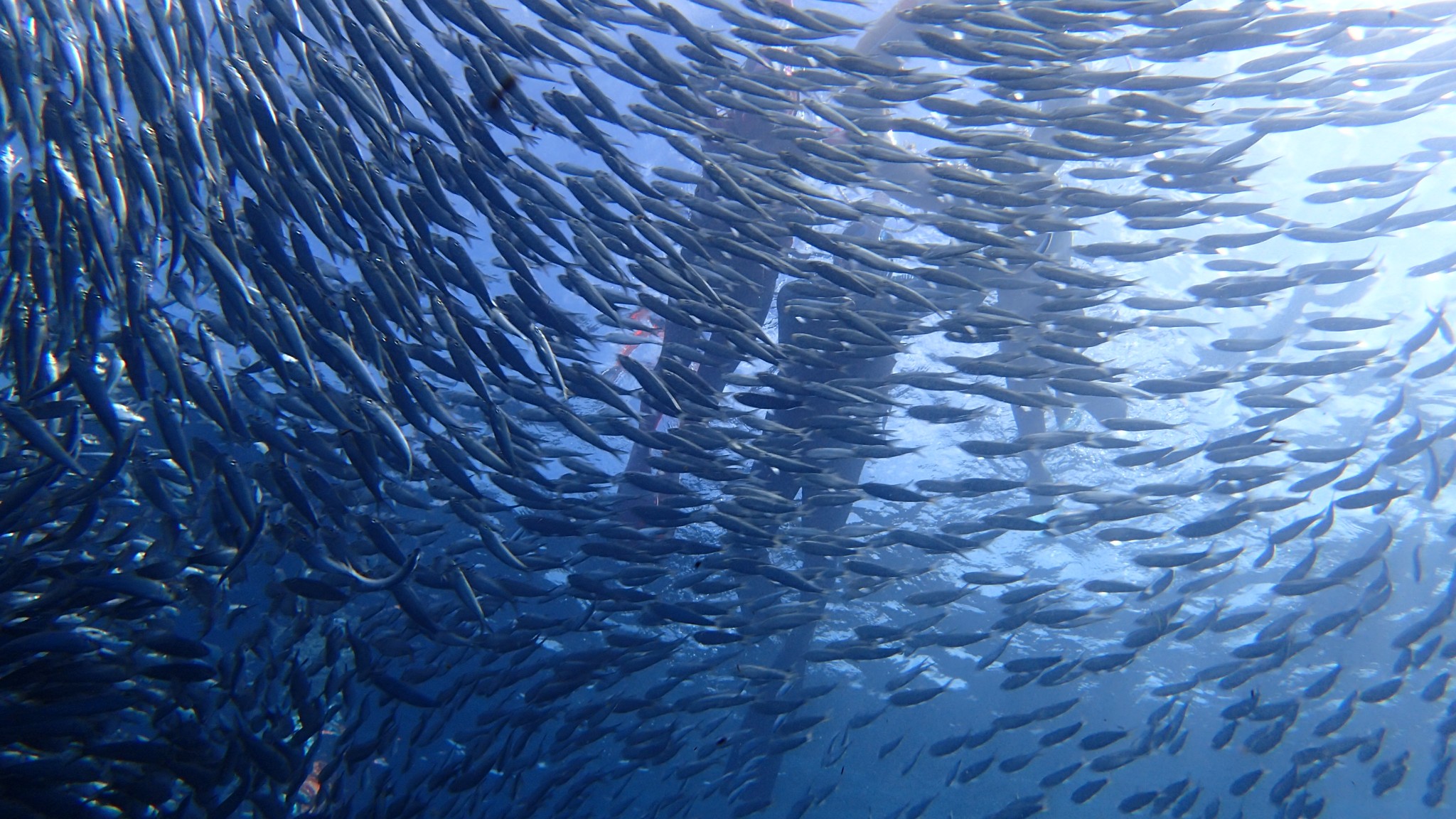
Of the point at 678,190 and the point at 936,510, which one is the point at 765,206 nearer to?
the point at 678,190

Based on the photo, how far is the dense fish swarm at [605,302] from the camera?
5.20 meters

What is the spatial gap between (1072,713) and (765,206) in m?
24.9

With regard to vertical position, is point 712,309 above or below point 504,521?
below

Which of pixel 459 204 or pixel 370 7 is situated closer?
pixel 370 7

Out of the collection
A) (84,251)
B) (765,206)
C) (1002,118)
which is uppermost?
(1002,118)

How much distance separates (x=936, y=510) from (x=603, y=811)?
88.5 feet

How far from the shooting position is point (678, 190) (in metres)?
6.39

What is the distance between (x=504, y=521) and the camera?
16703mm

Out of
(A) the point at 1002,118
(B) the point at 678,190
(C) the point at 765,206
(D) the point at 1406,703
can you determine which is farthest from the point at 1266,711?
(D) the point at 1406,703

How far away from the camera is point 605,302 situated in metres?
5.63

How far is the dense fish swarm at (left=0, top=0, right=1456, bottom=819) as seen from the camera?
5.20m

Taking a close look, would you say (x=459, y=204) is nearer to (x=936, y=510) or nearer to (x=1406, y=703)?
(x=936, y=510)

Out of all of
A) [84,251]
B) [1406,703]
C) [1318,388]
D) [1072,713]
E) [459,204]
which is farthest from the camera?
[1072,713]

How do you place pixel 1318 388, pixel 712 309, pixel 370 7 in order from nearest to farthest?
pixel 370 7 < pixel 712 309 < pixel 1318 388
